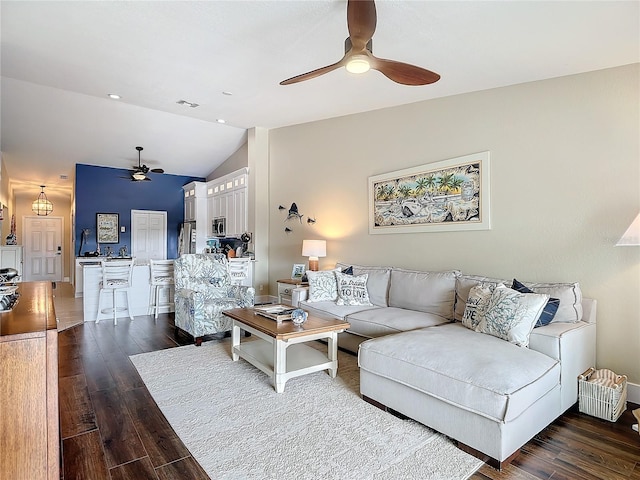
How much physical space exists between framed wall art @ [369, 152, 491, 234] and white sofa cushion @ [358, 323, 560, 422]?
1502 mm

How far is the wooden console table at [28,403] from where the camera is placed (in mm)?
1247


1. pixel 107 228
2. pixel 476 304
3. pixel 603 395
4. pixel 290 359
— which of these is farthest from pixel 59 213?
pixel 603 395

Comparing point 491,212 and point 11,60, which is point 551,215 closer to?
point 491,212

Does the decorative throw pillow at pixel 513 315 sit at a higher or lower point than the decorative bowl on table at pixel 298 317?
higher

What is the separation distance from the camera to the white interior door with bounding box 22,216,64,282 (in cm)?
1053

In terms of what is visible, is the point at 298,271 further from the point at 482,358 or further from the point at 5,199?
the point at 5,199

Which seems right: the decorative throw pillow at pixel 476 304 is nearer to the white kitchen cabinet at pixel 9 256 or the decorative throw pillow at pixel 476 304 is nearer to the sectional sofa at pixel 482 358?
the sectional sofa at pixel 482 358

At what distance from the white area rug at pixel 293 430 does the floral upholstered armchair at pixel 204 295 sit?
0.84 metres

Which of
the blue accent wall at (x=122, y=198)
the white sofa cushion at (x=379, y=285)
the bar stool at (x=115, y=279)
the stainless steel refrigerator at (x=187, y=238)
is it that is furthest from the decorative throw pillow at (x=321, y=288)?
the blue accent wall at (x=122, y=198)

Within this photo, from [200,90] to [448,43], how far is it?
291 centimetres

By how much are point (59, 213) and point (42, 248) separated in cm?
114

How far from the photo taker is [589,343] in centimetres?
274

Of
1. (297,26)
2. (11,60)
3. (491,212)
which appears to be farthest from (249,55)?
(491,212)

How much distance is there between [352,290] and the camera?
411 cm
